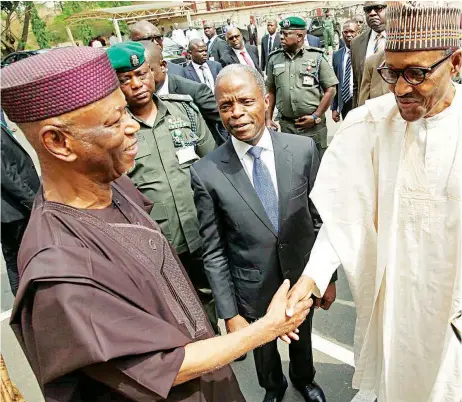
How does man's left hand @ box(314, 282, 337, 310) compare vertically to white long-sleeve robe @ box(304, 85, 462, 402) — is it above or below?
below

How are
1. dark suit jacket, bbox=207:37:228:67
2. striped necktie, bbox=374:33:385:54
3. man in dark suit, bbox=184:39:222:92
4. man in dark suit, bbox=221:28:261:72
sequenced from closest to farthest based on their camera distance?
1. striped necktie, bbox=374:33:385:54
2. man in dark suit, bbox=184:39:222:92
3. man in dark suit, bbox=221:28:261:72
4. dark suit jacket, bbox=207:37:228:67

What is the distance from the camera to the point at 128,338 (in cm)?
110

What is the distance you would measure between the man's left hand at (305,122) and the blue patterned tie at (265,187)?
2.82 metres

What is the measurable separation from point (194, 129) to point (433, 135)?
67.2 inches

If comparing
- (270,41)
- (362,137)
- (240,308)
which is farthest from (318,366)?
(270,41)

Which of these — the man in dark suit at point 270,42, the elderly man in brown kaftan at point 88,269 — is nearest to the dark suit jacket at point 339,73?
the man in dark suit at point 270,42

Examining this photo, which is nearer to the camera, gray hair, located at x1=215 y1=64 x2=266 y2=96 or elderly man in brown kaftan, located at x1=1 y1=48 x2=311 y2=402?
elderly man in brown kaftan, located at x1=1 y1=48 x2=311 y2=402

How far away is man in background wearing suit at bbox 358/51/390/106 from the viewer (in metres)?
3.81

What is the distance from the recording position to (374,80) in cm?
389

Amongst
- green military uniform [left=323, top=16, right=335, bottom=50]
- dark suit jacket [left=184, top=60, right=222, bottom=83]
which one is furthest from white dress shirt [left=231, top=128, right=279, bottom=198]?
green military uniform [left=323, top=16, right=335, bottom=50]

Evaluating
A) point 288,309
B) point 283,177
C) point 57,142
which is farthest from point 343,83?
point 57,142

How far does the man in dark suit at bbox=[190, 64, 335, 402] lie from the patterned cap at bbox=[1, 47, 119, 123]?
948mm

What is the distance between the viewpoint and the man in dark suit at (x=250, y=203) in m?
2.04

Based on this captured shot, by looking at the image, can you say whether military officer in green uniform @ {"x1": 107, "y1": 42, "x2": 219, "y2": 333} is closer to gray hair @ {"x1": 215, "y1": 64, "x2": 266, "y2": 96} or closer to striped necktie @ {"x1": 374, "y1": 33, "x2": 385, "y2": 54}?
gray hair @ {"x1": 215, "y1": 64, "x2": 266, "y2": 96}
